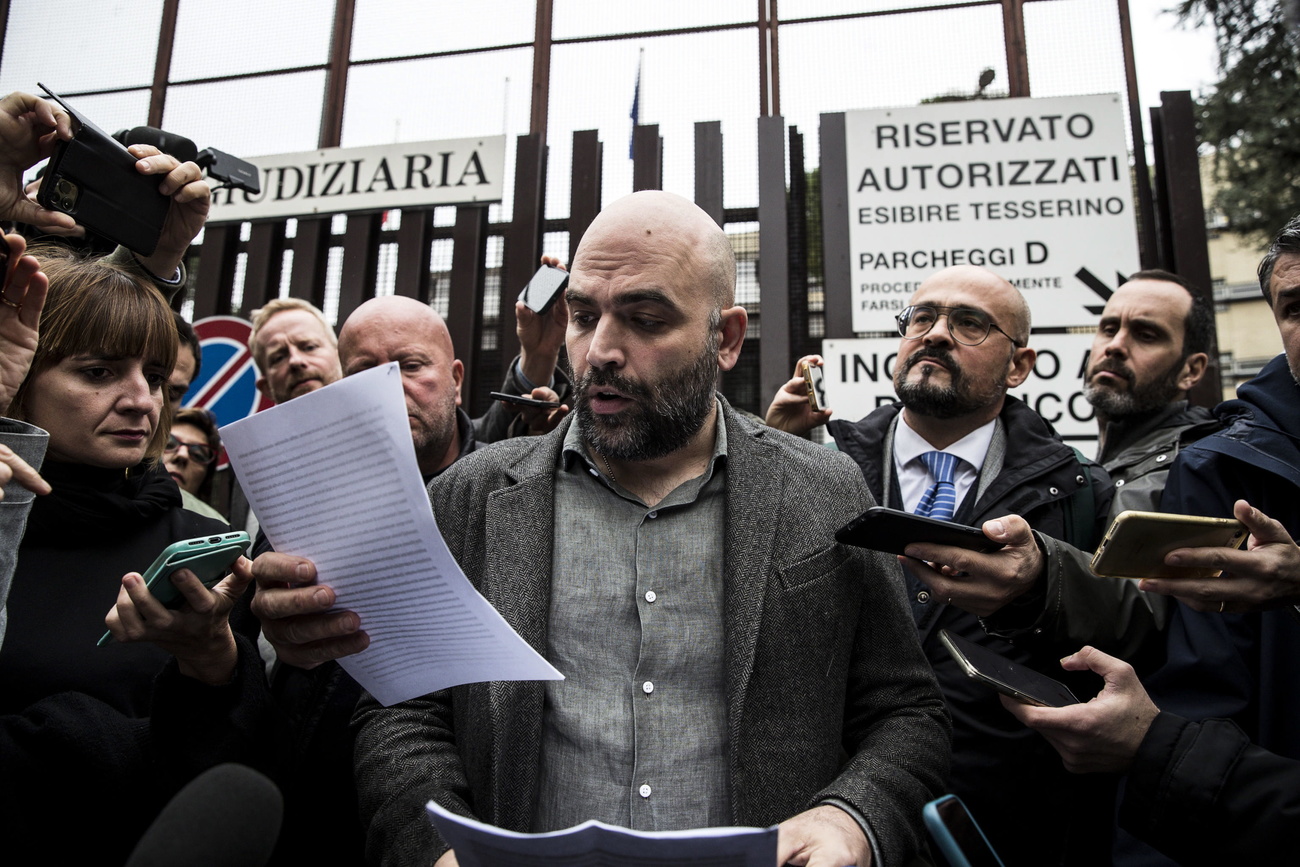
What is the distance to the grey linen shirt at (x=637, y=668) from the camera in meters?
1.58

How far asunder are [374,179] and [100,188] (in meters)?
3.42

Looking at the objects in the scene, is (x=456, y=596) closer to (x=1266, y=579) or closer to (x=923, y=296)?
(x=1266, y=579)

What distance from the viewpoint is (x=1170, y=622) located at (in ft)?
7.05

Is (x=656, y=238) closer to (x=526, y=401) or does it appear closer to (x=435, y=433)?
(x=526, y=401)

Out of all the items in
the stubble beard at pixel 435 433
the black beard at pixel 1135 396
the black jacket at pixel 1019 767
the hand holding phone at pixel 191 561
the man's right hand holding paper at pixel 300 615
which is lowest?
the black jacket at pixel 1019 767

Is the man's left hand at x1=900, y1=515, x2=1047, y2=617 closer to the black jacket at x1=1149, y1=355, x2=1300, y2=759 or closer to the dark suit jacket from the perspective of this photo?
the dark suit jacket

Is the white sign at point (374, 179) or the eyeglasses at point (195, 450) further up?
the white sign at point (374, 179)

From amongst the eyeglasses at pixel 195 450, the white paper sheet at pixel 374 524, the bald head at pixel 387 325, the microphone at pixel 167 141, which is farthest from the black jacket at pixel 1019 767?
the eyeglasses at pixel 195 450

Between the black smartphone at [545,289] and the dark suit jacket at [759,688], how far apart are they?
143 centimetres

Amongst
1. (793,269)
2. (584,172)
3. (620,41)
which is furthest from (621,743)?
(620,41)

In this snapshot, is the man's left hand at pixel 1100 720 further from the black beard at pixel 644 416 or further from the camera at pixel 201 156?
the camera at pixel 201 156

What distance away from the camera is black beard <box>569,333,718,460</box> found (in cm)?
184

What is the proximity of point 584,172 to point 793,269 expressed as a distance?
1.33 m

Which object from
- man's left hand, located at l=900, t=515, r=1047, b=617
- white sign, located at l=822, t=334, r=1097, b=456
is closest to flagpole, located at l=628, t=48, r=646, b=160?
white sign, located at l=822, t=334, r=1097, b=456
